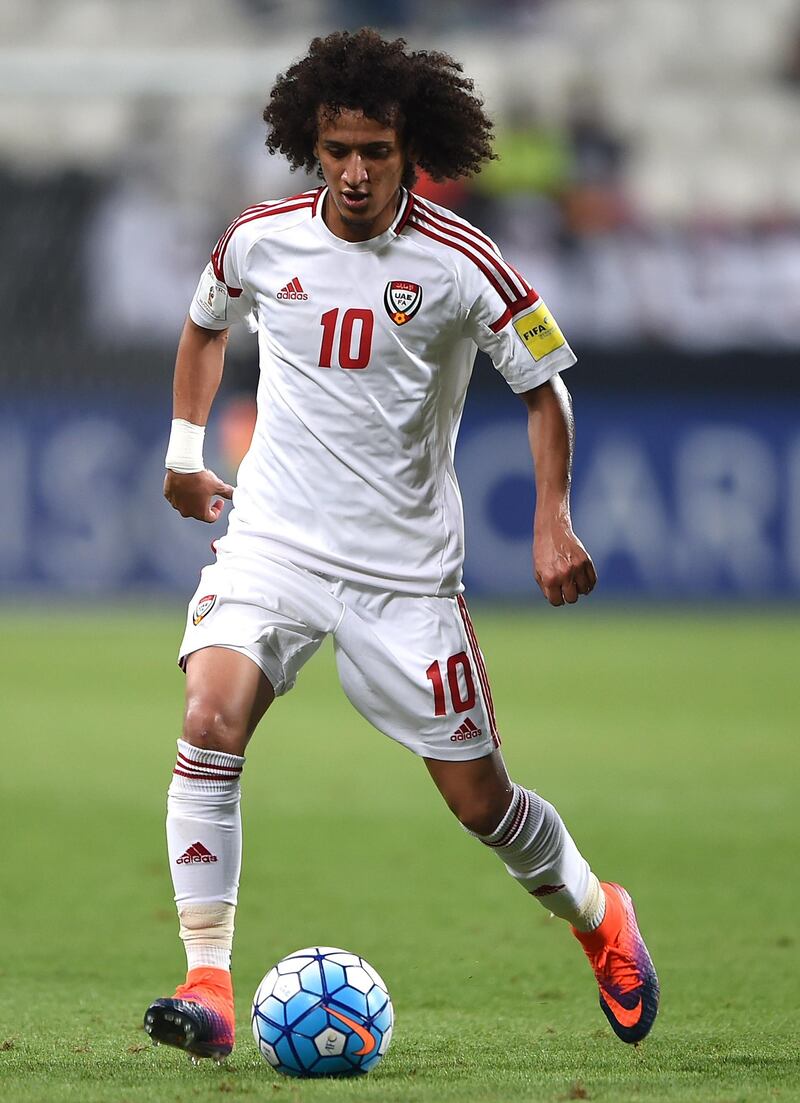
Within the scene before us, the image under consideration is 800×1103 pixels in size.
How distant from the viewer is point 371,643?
13.6ft

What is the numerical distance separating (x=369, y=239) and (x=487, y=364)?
39.4 feet

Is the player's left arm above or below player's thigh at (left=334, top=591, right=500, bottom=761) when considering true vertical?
above

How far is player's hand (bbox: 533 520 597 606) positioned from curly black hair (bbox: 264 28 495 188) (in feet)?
3.05

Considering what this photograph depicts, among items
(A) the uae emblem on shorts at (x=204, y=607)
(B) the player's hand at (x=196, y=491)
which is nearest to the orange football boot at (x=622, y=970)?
(A) the uae emblem on shorts at (x=204, y=607)

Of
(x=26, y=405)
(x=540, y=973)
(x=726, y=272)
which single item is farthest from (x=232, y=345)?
(x=540, y=973)

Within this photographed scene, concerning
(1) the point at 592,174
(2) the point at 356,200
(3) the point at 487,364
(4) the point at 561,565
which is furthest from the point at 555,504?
(1) the point at 592,174

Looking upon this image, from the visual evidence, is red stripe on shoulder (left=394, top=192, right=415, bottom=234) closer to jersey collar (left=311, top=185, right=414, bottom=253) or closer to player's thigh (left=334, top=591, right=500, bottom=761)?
jersey collar (left=311, top=185, right=414, bottom=253)

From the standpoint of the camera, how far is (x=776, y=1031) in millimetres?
4273

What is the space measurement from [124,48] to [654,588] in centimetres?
971

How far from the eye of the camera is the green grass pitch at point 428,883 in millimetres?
3850

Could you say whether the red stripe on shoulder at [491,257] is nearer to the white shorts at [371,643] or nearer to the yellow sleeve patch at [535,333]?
the yellow sleeve patch at [535,333]

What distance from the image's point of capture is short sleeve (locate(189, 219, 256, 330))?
168 inches

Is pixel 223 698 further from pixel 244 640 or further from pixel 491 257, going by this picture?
pixel 491 257

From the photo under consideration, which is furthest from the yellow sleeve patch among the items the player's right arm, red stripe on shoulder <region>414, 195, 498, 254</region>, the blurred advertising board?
the blurred advertising board
